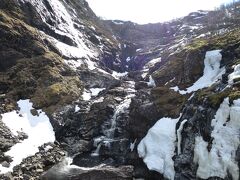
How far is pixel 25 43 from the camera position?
10600 centimetres

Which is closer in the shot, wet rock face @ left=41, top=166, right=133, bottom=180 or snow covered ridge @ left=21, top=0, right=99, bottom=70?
wet rock face @ left=41, top=166, right=133, bottom=180

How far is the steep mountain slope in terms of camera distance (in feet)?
168

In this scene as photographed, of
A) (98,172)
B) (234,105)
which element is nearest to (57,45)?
(98,172)

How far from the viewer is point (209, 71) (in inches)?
2884

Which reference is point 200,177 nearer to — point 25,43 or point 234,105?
point 234,105

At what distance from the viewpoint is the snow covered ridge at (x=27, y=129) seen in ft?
210

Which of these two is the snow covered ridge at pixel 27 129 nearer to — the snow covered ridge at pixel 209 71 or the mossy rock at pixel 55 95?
the mossy rock at pixel 55 95

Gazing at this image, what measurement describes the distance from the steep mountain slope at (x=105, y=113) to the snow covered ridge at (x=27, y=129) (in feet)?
0.65

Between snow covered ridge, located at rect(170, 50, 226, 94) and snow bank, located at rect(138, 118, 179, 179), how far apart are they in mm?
10959

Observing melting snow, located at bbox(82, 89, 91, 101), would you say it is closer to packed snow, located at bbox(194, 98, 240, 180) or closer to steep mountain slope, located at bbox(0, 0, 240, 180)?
steep mountain slope, located at bbox(0, 0, 240, 180)

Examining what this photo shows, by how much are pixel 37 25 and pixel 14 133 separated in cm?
5949

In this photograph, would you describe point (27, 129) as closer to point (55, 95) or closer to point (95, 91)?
point (55, 95)

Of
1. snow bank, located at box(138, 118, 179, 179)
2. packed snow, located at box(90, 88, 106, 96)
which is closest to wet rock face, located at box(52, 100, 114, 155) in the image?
snow bank, located at box(138, 118, 179, 179)

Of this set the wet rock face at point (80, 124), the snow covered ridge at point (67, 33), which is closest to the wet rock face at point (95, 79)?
the snow covered ridge at point (67, 33)
